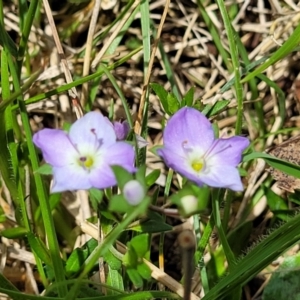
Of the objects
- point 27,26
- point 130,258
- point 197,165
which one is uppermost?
point 27,26

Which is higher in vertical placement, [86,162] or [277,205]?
[86,162]

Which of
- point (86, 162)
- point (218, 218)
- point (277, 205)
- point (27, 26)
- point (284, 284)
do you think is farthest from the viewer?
point (277, 205)

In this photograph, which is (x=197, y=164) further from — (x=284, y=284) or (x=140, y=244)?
(x=284, y=284)

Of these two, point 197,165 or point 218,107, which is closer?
point 197,165

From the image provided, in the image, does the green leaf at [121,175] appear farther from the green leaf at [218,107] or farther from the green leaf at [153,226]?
the green leaf at [218,107]

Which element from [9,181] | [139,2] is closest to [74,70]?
[139,2]

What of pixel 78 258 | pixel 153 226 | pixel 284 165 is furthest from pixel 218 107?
pixel 78 258

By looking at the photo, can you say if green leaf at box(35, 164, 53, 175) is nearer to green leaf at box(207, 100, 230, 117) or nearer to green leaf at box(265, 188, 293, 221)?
green leaf at box(207, 100, 230, 117)

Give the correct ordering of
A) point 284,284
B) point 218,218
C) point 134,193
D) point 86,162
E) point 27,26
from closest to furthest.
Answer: point 134,193, point 86,162, point 218,218, point 27,26, point 284,284
